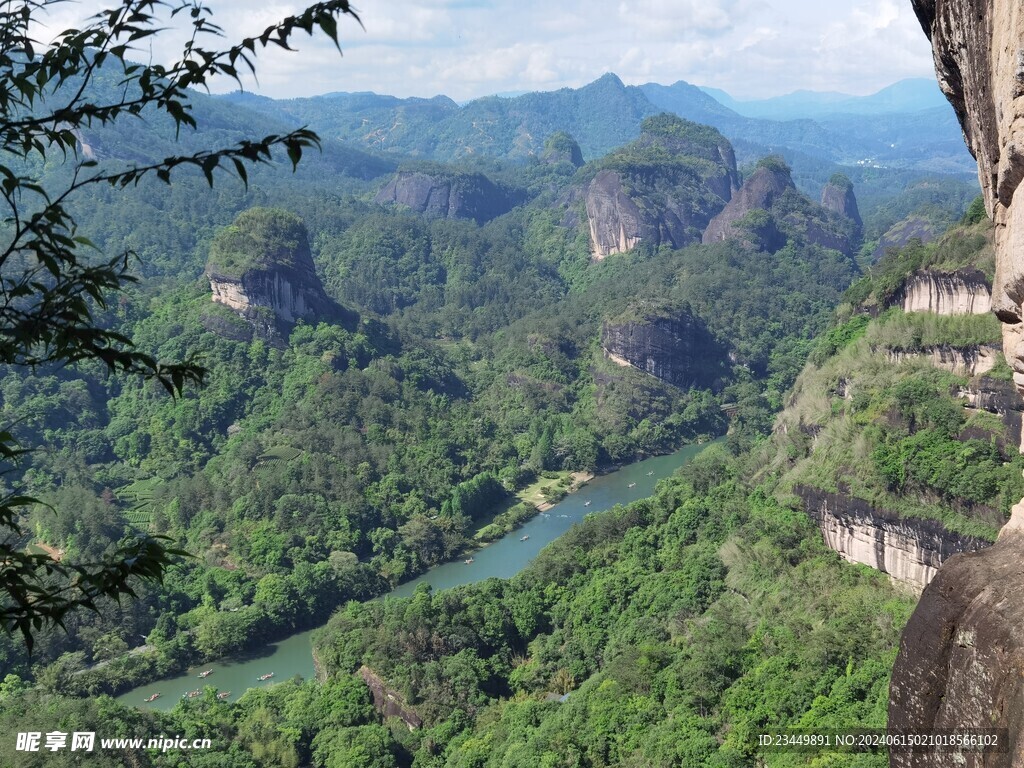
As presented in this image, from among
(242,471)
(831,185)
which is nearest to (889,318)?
(242,471)

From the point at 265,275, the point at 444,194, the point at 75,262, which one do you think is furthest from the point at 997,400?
the point at 444,194

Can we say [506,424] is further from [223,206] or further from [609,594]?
[223,206]

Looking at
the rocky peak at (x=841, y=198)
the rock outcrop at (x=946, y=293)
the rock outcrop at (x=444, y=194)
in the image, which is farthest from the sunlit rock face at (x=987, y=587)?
the rocky peak at (x=841, y=198)

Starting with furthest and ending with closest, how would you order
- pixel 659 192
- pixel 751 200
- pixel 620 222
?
1. pixel 659 192
2. pixel 620 222
3. pixel 751 200

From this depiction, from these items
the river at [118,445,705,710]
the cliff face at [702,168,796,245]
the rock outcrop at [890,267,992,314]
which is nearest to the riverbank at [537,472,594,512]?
the river at [118,445,705,710]

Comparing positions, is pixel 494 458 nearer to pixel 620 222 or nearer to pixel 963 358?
pixel 963 358

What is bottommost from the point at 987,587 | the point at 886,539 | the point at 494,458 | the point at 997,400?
the point at 494,458
